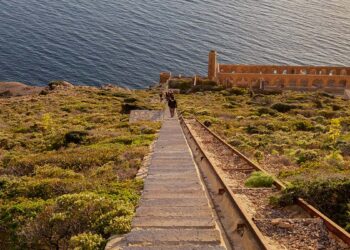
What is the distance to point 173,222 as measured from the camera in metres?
7.86

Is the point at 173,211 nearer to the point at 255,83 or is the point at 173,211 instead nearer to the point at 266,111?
the point at 266,111

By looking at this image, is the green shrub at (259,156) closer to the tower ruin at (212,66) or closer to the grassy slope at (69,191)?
the grassy slope at (69,191)

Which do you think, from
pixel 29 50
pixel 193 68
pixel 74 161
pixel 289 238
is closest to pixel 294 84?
pixel 193 68

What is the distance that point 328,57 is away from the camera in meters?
94.0

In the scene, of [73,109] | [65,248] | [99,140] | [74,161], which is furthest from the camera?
[73,109]

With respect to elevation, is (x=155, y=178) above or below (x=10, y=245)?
above

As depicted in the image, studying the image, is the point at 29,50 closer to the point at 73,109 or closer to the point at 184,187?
the point at 73,109

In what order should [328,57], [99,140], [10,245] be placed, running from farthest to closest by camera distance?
[328,57], [99,140], [10,245]

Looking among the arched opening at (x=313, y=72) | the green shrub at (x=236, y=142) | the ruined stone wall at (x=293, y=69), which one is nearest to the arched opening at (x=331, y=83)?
the ruined stone wall at (x=293, y=69)

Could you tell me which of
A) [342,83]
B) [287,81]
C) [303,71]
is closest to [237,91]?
[287,81]

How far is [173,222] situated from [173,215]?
15.6 inches

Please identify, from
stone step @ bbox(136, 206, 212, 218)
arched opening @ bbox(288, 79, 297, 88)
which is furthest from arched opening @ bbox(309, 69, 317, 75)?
stone step @ bbox(136, 206, 212, 218)

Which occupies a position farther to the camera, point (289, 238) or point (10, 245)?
point (10, 245)

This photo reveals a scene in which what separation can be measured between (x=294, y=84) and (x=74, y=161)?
61.4 m
